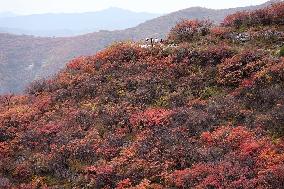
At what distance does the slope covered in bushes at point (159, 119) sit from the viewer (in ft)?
44.1

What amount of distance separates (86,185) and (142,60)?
1070 centimetres

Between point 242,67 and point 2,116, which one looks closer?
point 242,67

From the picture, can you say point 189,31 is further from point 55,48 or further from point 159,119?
point 55,48

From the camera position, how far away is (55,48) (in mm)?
192375

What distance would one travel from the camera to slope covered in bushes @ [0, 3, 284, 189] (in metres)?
13.4

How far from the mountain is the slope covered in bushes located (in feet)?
447

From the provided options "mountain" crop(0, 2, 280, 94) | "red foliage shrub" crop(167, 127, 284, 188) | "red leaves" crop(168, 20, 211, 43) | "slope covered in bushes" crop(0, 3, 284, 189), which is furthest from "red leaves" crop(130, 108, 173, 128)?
"mountain" crop(0, 2, 280, 94)

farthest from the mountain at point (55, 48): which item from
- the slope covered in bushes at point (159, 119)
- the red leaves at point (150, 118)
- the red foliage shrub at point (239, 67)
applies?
the red leaves at point (150, 118)

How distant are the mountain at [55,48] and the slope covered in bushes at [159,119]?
13616 cm

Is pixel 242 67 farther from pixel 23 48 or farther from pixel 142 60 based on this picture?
pixel 23 48

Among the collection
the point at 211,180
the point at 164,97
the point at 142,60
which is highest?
the point at 142,60

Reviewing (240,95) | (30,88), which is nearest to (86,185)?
(240,95)

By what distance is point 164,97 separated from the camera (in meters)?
19.2

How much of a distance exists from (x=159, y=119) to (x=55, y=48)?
181764mm
